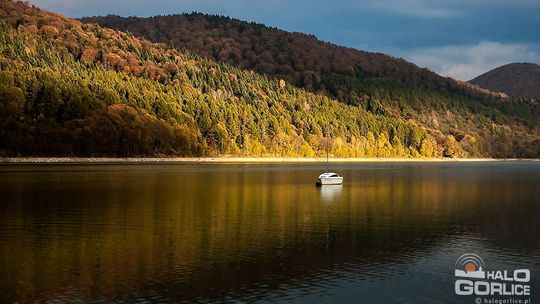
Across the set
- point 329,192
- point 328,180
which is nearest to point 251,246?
point 329,192

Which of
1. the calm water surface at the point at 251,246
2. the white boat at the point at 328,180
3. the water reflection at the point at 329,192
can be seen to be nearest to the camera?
the calm water surface at the point at 251,246

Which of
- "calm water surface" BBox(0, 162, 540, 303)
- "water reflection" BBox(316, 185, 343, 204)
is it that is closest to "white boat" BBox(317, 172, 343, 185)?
"water reflection" BBox(316, 185, 343, 204)

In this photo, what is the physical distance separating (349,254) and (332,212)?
2699 cm

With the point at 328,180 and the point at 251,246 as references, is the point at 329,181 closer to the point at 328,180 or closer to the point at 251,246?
the point at 328,180

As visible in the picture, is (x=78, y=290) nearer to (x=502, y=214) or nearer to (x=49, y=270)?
(x=49, y=270)

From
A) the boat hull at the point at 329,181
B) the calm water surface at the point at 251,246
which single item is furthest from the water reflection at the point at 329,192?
the calm water surface at the point at 251,246

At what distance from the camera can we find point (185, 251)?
142 ft

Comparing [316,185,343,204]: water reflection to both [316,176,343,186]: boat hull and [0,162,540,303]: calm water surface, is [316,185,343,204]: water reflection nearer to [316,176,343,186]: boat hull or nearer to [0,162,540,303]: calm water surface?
[316,176,343,186]: boat hull

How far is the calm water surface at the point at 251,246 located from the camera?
32500 mm

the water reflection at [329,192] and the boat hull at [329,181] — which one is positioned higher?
the boat hull at [329,181]

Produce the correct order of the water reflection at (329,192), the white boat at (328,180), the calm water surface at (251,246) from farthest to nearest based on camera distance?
1. the white boat at (328,180)
2. the water reflection at (329,192)
3. the calm water surface at (251,246)

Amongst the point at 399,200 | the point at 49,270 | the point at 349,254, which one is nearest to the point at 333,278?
the point at 349,254

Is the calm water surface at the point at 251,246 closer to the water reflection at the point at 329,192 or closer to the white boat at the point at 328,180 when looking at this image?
the water reflection at the point at 329,192

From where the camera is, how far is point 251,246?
45531 millimetres
